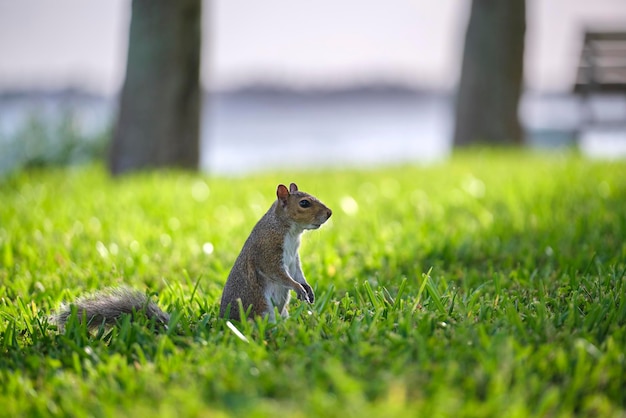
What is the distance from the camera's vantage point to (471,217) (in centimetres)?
557

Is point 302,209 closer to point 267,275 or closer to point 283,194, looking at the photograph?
point 283,194

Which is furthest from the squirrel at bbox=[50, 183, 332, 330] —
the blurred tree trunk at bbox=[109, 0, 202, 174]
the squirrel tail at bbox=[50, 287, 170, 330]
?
the blurred tree trunk at bbox=[109, 0, 202, 174]

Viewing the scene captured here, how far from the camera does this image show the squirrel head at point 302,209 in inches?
112

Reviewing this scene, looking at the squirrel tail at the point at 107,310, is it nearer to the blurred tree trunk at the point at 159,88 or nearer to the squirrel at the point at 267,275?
the squirrel at the point at 267,275

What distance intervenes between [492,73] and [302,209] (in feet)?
29.5

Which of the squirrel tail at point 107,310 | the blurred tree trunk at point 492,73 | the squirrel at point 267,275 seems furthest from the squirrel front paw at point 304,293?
the blurred tree trunk at point 492,73

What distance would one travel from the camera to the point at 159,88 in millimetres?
8477

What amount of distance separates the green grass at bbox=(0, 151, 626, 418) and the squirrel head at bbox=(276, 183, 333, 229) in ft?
1.06

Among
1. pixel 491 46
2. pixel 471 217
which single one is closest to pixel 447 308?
pixel 471 217

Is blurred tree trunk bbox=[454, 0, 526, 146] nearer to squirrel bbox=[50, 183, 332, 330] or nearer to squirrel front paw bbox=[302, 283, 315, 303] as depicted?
squirrel bbox=[50, 183, 332, 330]

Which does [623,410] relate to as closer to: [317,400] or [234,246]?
[317,400]

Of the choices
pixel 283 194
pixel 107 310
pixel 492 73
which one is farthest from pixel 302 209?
pixel 492 73

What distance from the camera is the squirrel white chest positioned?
9.37ft

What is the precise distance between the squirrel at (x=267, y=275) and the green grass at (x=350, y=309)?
0.08 meters
